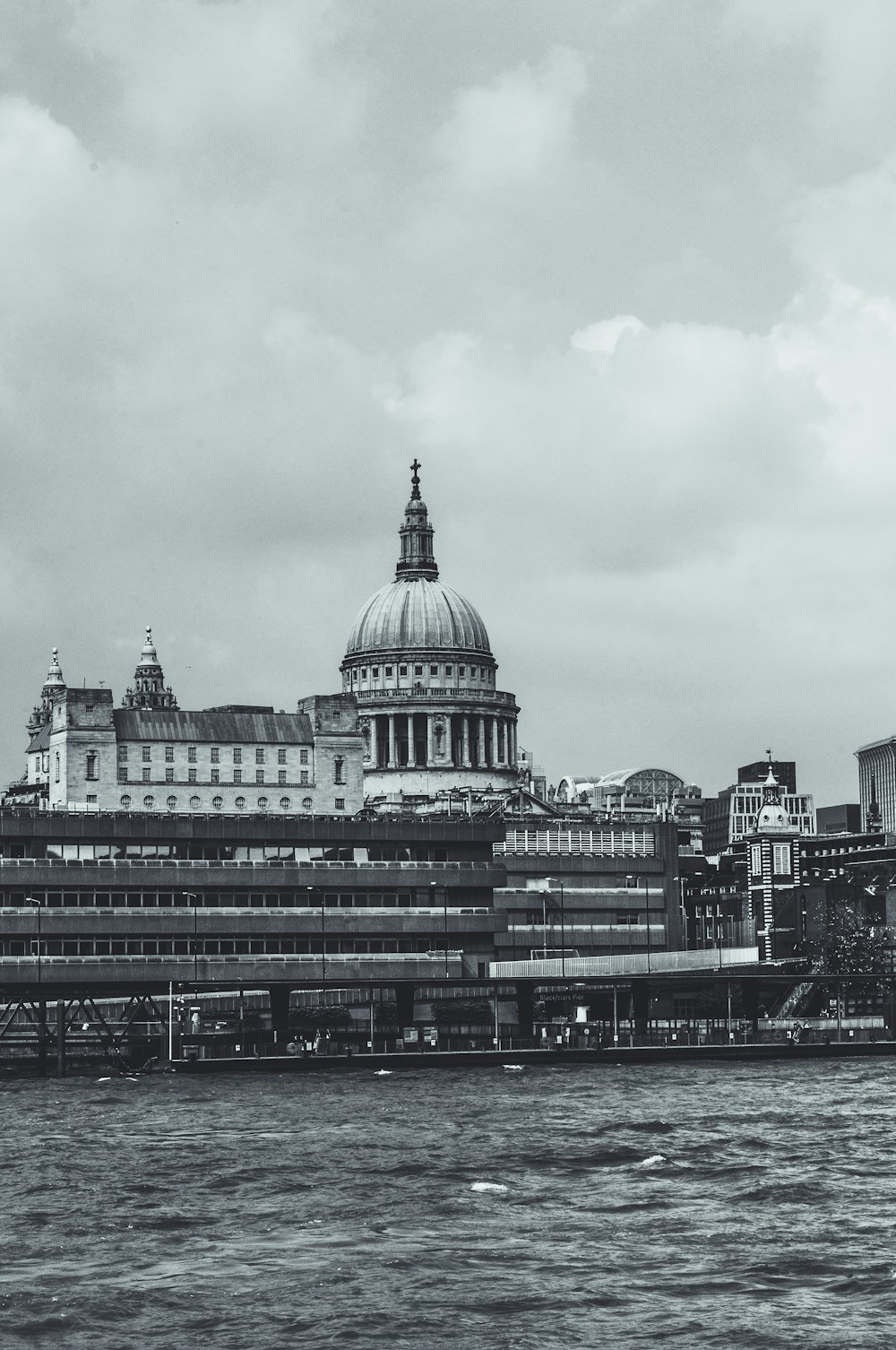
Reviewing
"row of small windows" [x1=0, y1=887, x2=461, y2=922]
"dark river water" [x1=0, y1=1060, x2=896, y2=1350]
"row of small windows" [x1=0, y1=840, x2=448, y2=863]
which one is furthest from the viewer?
"row of small windows" [x1=0, y1=840, x2=448, y2=863]

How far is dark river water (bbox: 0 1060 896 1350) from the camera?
2724 inches

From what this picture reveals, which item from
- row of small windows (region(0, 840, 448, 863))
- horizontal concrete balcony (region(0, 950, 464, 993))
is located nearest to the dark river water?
horizontal concrete balcony (region(0, 950, 464, 993))

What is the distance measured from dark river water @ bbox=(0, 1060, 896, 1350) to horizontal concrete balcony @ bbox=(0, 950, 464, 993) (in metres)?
37.6

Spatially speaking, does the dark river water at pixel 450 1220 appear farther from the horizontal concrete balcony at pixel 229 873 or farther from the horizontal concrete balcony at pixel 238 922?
the horizontal concrete balcony at pixel 229 873

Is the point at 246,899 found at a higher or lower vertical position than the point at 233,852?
lower

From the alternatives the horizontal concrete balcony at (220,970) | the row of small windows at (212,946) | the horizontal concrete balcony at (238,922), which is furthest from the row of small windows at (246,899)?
the horizontal concrete balcony at (220,970)

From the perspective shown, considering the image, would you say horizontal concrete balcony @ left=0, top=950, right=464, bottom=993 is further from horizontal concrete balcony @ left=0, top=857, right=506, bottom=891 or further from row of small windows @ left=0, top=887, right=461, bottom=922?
horizontal concrete balcony @ left=0, top=857, right=506, bottom=891

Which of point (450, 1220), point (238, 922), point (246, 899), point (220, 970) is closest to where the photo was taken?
point (450, 1220)

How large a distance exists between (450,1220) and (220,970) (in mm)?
93433

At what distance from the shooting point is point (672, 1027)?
611 ft

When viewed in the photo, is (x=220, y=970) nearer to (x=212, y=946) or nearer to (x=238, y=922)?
(x=212, y=946)

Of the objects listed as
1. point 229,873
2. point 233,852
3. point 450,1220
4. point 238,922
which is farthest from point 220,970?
point 450,1220

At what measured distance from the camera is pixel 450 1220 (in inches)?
3408

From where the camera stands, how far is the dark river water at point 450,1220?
6919 cm
